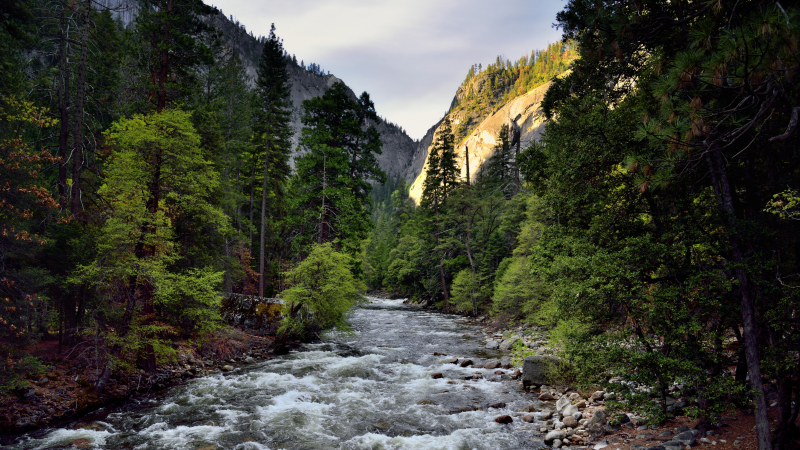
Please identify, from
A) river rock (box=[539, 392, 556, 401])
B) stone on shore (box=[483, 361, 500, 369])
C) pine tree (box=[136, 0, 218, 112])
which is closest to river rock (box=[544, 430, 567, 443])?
river rock (box=[539, 392, 556, 401])

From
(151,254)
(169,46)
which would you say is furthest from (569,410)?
(169,46)

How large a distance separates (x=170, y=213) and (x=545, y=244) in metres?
13.5

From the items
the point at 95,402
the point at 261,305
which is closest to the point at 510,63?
the point at 261,305

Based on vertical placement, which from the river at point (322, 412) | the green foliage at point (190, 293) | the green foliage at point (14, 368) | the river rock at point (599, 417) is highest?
the green foliage at point (190, 293)

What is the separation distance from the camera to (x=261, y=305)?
19312 millimetres

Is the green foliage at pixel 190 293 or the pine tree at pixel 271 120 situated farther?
the pine tree at pixel 271 120

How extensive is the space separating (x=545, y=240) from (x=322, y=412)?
8.34 m

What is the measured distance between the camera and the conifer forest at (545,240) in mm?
5402

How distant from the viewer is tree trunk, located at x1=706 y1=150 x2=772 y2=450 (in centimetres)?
515

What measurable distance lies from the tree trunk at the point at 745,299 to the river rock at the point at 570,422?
3.87m

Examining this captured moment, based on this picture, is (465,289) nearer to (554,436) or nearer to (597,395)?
(597,395)

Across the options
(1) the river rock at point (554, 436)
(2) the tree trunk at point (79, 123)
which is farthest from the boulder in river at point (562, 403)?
(2) the tree trunk at point (79, 123)

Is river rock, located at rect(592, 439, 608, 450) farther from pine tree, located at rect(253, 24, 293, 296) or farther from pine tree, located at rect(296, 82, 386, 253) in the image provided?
pine tree, located at rect(253, 24, 293, 296)

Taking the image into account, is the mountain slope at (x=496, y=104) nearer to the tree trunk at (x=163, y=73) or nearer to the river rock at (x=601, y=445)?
the tree trunk at (x=163, y=73)
